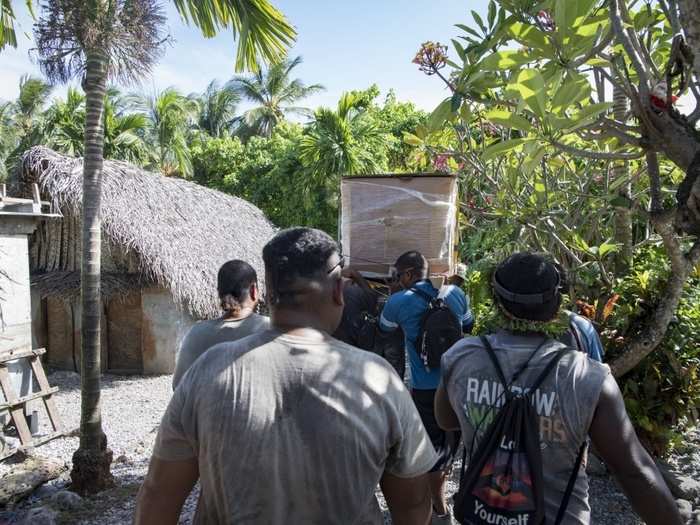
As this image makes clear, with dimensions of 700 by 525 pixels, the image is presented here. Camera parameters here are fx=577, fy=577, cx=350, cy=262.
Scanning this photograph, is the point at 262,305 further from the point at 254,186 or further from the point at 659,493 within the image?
the point at 659,493

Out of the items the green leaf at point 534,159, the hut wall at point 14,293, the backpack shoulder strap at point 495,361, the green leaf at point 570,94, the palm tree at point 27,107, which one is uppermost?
the palm tree at point 27,107

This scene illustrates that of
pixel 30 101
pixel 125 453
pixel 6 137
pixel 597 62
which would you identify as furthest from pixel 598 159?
pixel 30 101

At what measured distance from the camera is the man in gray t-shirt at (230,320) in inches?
112

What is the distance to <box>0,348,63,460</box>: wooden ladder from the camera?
5.63m

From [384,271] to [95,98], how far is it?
2574 mm

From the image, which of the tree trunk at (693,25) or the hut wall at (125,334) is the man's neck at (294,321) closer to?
the tree trunk at (693,25)

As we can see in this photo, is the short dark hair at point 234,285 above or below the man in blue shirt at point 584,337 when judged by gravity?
above

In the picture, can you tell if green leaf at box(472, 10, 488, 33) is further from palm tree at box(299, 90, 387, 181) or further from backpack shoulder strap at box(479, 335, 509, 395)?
palm tree at box(299, 90, 387, 181)

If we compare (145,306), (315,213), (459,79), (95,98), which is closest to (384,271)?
(459,79)

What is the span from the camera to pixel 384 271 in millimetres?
4227

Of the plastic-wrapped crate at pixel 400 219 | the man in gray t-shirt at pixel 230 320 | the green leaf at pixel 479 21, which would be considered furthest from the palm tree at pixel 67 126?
the green leaf at pixel 479 21

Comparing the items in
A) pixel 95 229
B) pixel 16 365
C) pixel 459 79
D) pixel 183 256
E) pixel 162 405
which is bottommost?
pixel 162 405

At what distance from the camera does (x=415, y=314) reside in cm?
364

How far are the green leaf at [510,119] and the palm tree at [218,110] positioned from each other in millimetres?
30028
